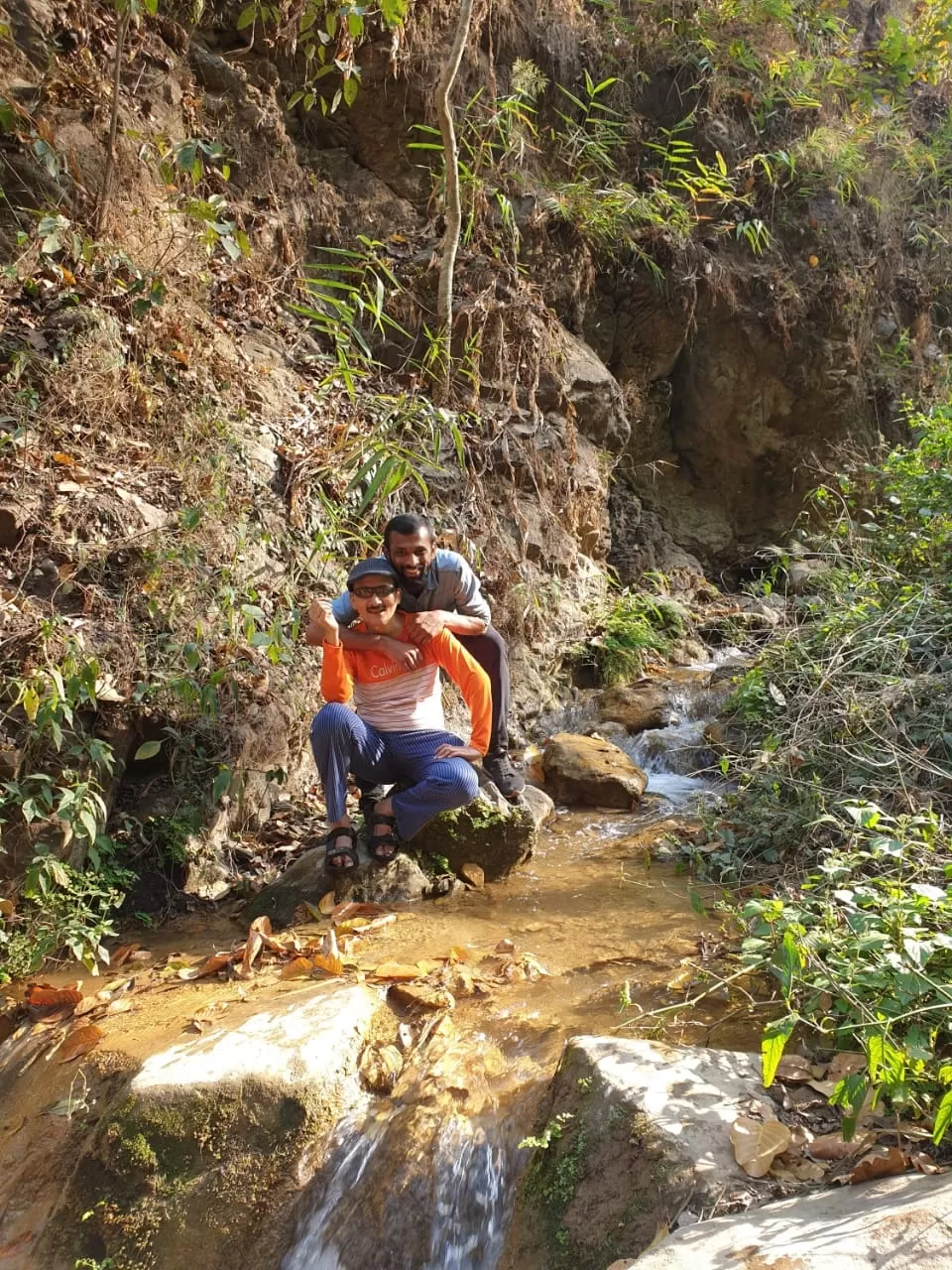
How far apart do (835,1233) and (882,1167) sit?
24cm

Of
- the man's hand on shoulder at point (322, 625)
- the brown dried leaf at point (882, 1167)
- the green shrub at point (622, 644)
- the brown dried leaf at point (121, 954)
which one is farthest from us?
the green shrub at point (622, 644)

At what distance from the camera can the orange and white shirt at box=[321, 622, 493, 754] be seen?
3.75 metres

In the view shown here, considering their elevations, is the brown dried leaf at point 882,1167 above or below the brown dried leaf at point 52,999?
above

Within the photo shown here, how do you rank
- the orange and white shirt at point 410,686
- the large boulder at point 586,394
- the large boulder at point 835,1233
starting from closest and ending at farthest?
the large boulder at point 835,1233
the orange and white shirt at point 410,686
the large boulder at point 586,394

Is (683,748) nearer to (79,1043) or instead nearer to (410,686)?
(410,686)

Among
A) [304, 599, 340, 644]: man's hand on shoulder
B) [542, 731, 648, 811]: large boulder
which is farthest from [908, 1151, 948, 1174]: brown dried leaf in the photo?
[542, 731, 648, 811]: large boulder

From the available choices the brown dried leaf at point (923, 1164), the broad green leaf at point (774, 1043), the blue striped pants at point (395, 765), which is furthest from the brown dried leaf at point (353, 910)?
the brown dried leaf at point (923, 1164)

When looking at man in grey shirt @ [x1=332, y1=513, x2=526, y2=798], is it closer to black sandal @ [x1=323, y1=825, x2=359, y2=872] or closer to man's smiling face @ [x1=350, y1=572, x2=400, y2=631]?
man's smiling face @ [x1=350, y1=572, x2=400, y2=631]

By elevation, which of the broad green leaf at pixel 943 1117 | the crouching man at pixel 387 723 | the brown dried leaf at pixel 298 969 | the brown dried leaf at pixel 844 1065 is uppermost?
the crouching man at pixel 387 723

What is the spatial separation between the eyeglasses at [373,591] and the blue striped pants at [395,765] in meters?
0.48

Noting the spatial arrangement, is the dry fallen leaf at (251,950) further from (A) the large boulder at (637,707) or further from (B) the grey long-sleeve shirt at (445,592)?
(A) the large boulder at (637,707)

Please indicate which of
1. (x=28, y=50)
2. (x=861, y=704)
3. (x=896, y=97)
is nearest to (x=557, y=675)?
(x=861, y=704)

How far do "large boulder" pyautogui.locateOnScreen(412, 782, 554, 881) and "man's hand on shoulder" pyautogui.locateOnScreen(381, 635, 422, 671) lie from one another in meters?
0.71

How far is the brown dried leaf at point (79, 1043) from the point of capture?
2662mm
